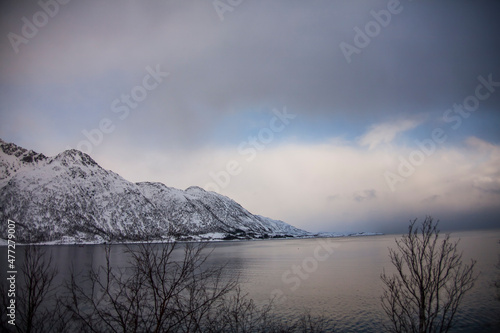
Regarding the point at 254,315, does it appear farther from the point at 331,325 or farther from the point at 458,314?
the point at 458,314

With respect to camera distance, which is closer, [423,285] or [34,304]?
[34,304]

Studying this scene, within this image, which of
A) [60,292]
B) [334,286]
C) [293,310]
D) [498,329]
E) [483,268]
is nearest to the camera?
[498,329]

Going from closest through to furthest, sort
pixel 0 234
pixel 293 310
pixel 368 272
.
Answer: pixel 293 310, pixel 368 272, pixel 0 234

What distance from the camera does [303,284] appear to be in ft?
162

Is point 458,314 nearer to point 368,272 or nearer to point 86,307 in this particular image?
point 368,272

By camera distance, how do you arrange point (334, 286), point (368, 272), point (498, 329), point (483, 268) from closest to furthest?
point (498, 329), point (334, 286), point (483, 268), point (368, 272)

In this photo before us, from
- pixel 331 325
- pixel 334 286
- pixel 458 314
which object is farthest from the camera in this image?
pixel 334 286

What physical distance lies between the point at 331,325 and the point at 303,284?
72.9 feet

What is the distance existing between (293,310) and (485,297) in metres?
24.2

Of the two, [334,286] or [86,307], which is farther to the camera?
[334,286]

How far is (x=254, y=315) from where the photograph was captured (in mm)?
30047

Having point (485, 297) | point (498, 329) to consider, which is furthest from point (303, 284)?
point (498, 329)

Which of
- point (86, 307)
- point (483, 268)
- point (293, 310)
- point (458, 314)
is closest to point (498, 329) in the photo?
point (458, 314)

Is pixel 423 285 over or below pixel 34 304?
below
